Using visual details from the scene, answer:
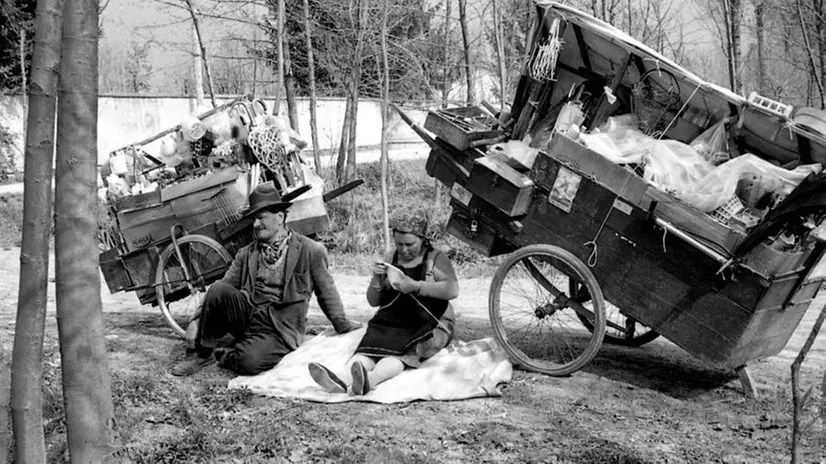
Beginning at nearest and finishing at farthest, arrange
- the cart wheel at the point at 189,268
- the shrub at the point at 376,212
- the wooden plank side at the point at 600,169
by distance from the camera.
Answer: the wooden plank side at the point at 600,169 → the cart wheel at the point at 189,268 → the shrub at the point at 376,212

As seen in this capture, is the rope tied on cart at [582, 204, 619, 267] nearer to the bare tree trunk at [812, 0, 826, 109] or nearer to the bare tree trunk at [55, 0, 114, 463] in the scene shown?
the bare tree trunk at [55, 0, 114, 463]

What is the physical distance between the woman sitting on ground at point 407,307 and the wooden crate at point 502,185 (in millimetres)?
524

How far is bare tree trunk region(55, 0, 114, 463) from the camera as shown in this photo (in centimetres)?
300

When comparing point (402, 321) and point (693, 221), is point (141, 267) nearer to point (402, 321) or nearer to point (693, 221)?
point (402, 321)

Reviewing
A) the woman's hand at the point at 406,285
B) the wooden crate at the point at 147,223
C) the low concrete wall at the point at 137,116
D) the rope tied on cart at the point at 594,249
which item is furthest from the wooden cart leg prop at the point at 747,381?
the low concrete wall at the point at 137,116

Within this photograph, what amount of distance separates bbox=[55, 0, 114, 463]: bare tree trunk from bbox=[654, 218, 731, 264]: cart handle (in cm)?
333

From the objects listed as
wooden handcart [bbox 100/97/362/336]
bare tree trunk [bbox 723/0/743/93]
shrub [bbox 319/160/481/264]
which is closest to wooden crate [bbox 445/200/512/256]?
wooden handcart [bbox 100/97/362/336]

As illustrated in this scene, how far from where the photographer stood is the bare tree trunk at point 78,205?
9.85 feet

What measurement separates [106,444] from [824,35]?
14.9m

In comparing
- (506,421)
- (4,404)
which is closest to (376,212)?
(506,421)

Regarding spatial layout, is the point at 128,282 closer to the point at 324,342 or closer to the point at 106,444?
the point at 324,342

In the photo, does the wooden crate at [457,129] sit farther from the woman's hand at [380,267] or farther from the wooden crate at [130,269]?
the wooden crate at [130,269]

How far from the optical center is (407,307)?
5609 mm

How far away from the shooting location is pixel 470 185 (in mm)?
5855
